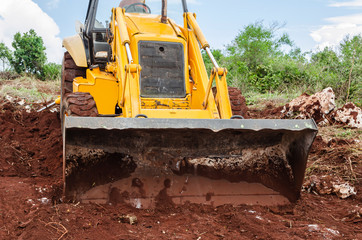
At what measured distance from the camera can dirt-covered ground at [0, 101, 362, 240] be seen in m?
3.07

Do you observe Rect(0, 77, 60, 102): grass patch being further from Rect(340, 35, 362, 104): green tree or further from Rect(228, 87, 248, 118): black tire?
Rect(340, 35, 362, 104): green tree

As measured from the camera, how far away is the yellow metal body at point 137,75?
4.62 metres

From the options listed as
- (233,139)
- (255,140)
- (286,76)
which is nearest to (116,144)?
(233,139)

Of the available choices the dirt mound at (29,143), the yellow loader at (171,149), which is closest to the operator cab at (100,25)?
the yellow loader at (171,149)

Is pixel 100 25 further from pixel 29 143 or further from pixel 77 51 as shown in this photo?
pixel 29 143

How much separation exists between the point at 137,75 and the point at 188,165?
1.28 meters

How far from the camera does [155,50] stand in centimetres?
521

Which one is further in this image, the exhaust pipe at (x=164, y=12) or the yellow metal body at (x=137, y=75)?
the exhaust pipe at (x=164, y=12)

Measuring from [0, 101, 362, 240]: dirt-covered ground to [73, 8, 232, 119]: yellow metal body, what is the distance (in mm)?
1211

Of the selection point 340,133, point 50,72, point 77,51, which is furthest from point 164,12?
point 50,72

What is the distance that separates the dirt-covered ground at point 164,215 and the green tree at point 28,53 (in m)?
13.8

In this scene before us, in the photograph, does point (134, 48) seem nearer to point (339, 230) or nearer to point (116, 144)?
point (116, 144)

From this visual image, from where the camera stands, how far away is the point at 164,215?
365cm

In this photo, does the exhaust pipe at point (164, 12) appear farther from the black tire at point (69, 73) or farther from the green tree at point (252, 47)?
the green tree at point (252, 47)
